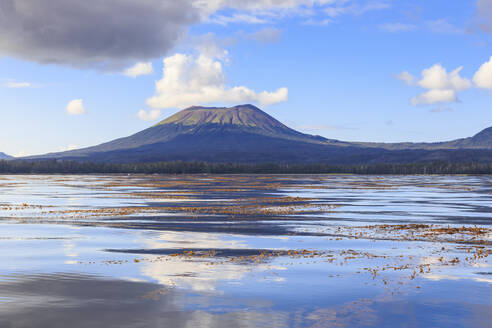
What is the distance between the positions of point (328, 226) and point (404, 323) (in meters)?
20.2

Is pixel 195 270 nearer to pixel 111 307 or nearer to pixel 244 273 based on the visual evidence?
pixel 244 273

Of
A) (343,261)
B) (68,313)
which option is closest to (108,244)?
(343,261)

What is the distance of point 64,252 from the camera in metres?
22.2

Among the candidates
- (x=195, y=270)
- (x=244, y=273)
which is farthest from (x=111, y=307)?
(x=244, y=273)

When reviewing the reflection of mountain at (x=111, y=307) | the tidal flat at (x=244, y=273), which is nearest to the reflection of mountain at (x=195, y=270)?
the tidal flat at (x=244, y=273)

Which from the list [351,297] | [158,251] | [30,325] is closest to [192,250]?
[158,251]

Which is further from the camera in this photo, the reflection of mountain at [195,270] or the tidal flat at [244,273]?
the reflection of mountain at [195,270]

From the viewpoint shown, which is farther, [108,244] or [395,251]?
[108,244]

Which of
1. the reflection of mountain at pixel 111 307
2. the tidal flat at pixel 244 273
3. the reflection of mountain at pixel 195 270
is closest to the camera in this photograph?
the reflection of mountain at pixel 111 307

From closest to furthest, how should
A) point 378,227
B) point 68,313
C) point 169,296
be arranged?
point 68,313 < point 169,296 < point 378,227

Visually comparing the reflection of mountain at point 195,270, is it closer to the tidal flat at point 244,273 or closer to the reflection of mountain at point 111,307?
the tidal flat at point 244,273

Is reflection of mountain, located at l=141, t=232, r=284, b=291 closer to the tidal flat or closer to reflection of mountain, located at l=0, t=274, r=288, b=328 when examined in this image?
the tidal flat

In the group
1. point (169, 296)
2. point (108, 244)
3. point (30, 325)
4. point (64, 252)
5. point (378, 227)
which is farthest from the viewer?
point (378, 227)

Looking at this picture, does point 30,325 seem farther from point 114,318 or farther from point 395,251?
point 395,251
